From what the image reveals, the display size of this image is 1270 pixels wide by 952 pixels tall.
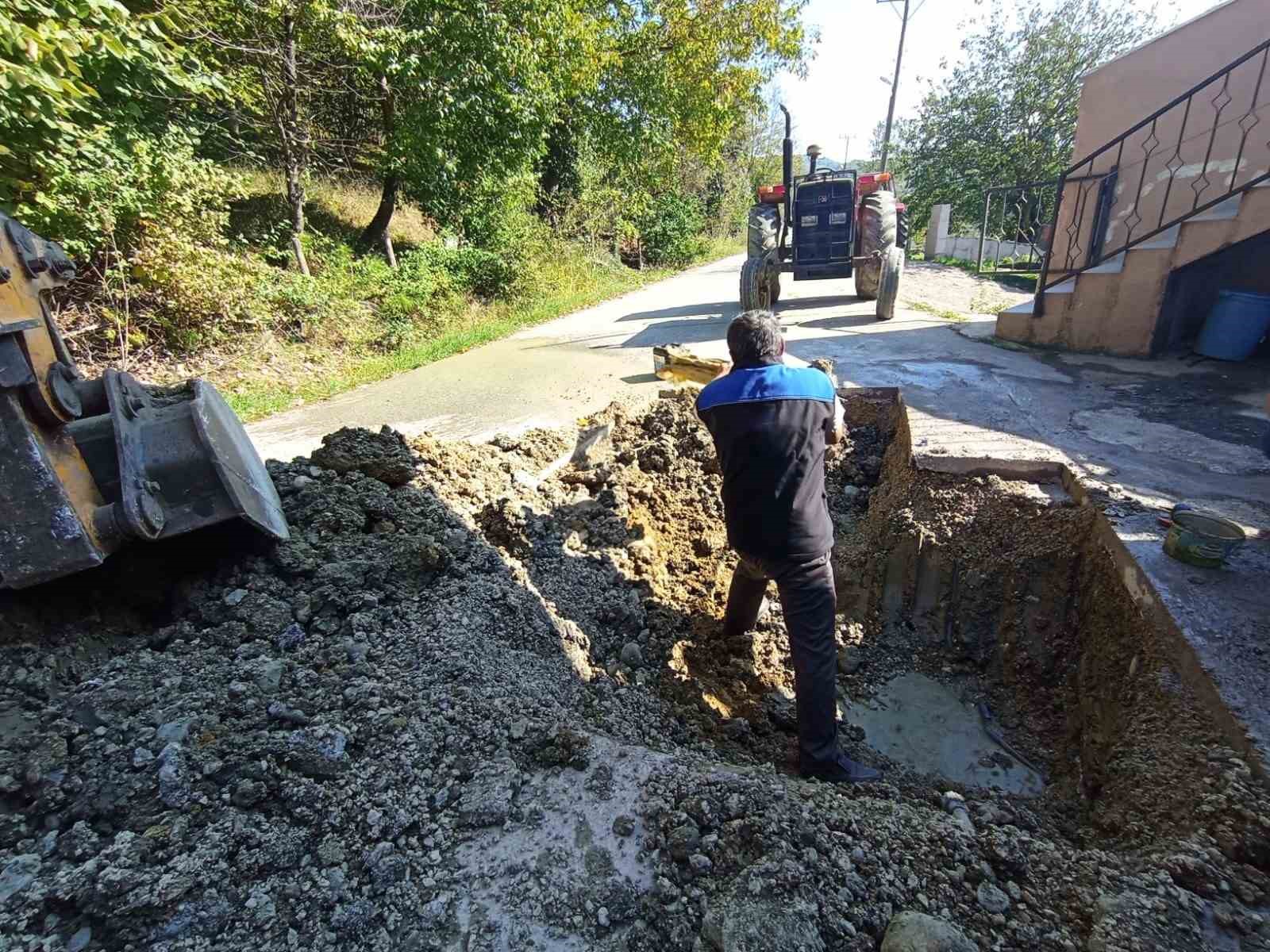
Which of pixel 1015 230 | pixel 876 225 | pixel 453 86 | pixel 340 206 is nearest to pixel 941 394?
pixel 876 225

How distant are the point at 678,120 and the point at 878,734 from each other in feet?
51.4

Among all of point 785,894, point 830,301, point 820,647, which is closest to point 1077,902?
point 785,894

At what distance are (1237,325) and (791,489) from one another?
614 centimetres

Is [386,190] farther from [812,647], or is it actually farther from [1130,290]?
[812,647]

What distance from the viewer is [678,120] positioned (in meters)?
15.5

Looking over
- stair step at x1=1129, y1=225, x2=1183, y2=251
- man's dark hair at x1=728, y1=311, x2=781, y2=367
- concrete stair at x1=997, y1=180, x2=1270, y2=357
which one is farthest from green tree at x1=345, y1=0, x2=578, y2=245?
stair step at x1=1129, y1=225, x2=1183, y2=251

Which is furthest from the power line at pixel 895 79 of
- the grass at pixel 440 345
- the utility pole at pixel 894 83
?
the grass at pixel 440 345

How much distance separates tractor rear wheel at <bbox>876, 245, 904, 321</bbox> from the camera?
8648mm

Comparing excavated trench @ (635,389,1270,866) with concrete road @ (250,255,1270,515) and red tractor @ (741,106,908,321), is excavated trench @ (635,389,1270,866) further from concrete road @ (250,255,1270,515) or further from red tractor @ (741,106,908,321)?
red tractor @ (741,106,908,321)

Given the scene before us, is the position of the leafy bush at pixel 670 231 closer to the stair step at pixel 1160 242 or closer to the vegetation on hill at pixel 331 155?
the vegetation on hill at pixel 331 155

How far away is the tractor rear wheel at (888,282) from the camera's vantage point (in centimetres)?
865

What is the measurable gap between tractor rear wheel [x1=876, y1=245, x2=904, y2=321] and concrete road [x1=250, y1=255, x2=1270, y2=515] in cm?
23

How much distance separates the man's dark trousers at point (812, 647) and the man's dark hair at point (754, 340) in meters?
0.96

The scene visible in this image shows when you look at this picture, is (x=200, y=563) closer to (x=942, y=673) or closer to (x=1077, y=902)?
(x=1077, y=902)
